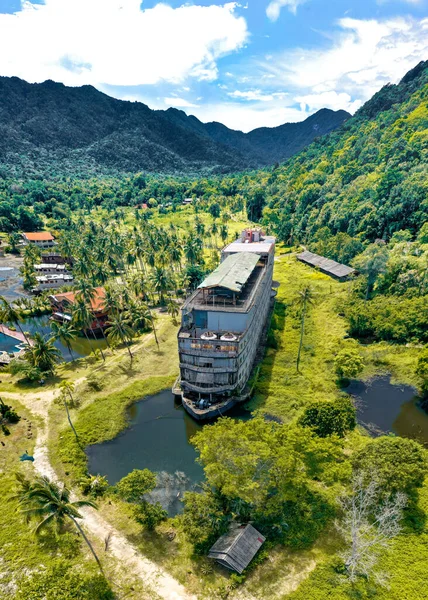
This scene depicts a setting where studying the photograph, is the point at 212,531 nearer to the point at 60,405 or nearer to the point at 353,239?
the point at 60,405

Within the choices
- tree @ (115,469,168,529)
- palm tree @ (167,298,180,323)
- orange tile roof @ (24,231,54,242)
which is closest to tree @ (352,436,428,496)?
tree @ (115,469,168,529)

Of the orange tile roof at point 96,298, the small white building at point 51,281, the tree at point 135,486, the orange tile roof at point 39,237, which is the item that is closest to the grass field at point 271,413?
the tree at point 135,486

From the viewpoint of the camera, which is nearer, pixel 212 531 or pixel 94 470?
pixel 212 531

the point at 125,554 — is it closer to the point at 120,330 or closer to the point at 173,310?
the point at 120,330

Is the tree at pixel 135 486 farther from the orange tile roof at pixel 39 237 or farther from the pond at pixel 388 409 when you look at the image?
the orange tile roof at pixel 39 237

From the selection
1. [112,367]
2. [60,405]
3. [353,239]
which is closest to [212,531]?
[60,405]

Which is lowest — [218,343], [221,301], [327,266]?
[327,266]

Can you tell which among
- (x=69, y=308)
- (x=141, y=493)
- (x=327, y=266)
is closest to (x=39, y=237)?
(x=69, y=308)
